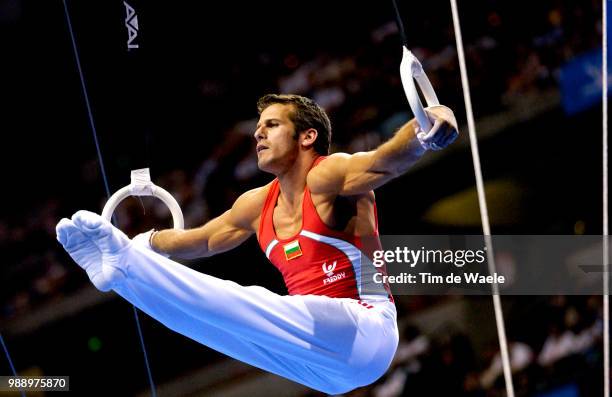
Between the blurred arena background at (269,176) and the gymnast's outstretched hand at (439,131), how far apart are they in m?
3.07

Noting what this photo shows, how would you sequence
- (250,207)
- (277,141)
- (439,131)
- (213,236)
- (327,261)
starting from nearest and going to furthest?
(439,131)
(327,261)
(277,141)
(250,207)
(213,236)

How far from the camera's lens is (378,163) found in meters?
3.41

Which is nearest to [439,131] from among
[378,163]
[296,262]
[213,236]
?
[378,163]

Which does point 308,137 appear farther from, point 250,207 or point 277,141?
point 250,207

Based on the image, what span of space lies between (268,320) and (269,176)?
285 centimetres

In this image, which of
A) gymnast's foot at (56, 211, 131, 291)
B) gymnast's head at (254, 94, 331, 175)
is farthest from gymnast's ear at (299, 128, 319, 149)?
gymnast's foot at (56, 211, 131, 291)

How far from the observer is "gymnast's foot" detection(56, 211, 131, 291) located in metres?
3.21

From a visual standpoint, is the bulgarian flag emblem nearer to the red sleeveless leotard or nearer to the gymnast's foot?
the red sleeveless leotard

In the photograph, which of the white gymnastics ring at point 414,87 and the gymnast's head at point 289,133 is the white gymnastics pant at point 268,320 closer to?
the gymnast's head at point 289,133

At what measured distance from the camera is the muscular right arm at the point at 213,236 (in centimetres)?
411

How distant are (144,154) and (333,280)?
1.15 meters

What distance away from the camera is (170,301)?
3.32 m

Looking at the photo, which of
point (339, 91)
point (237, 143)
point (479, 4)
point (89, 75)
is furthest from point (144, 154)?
point (479, 4)

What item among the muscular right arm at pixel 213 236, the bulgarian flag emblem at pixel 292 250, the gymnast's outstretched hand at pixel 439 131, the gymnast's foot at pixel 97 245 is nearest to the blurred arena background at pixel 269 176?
the muscular right arm at pixel 213 236
